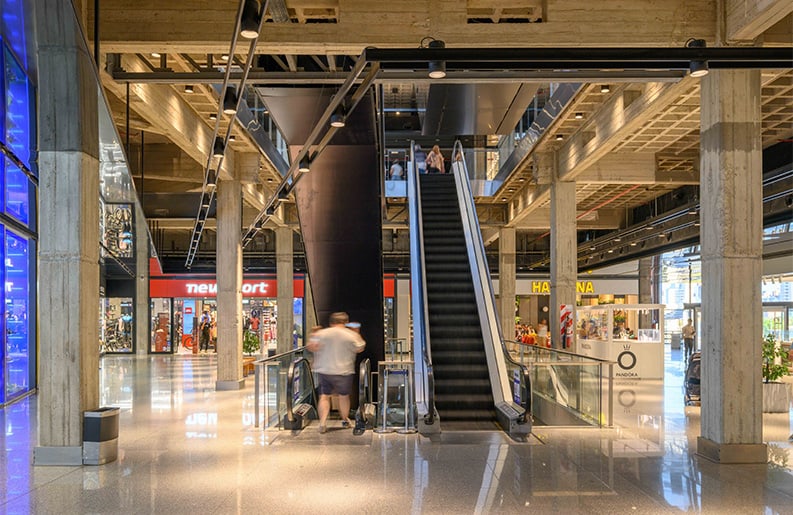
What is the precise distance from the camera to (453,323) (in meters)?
12.2

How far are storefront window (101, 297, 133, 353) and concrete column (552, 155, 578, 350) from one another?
20.1 m

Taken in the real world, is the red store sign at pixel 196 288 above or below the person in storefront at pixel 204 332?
above

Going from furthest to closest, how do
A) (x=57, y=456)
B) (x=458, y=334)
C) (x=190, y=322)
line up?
(x=190, y=322) → (x=458, y=334) → (x=57, y=456)

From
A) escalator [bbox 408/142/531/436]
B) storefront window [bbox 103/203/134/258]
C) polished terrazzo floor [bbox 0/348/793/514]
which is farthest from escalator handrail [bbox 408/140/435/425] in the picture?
storefront window [bbox 103/203/134/258]

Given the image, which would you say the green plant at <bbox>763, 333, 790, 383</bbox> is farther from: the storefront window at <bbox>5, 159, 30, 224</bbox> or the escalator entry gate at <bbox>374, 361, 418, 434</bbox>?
A: the storefront window at <bbox>5, 159, 30, 224</bbox>

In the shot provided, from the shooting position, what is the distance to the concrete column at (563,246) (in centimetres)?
1590

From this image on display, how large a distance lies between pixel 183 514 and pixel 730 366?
5.48 metres

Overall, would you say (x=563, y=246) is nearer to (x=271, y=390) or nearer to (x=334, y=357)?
(x=334, y=357)

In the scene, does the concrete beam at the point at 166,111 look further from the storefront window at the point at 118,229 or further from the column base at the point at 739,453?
the column base at the point at 739,453

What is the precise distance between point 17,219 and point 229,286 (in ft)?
13.7

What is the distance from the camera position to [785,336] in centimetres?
2527

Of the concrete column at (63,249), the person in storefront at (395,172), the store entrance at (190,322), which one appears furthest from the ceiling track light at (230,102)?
the store entrance at (190,322)

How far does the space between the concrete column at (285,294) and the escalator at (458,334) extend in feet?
30.2

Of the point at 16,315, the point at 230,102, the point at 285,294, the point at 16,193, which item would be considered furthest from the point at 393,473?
the point at 285,294
